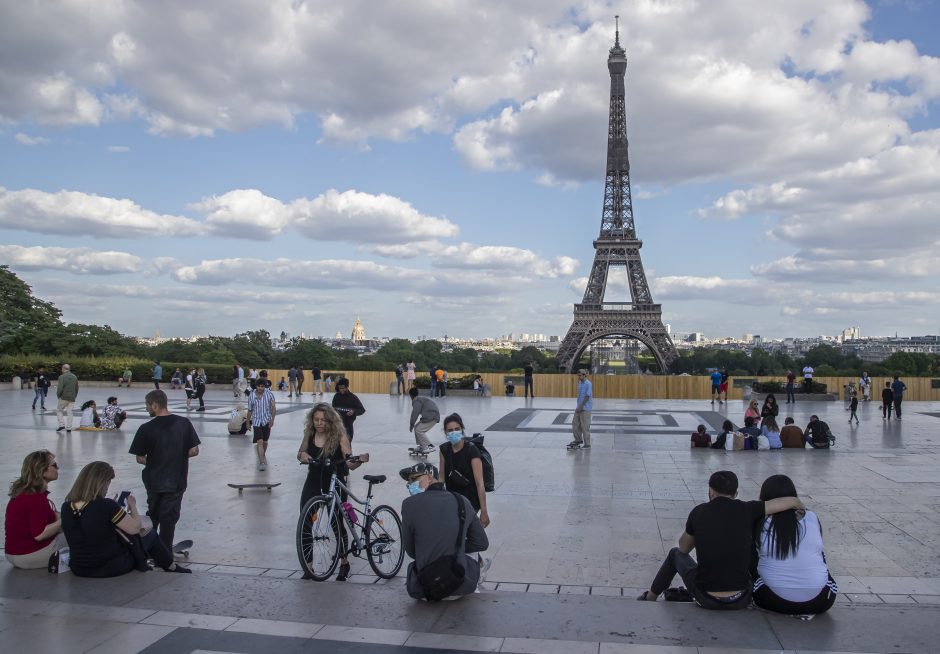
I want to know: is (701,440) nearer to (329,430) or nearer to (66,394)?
(329,430)

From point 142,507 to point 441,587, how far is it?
5.78 meters

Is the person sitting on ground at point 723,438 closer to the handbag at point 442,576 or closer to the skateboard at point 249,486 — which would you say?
the skateboard at point 249,486

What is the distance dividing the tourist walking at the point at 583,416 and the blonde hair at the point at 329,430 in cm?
831

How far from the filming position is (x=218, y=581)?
239 inches

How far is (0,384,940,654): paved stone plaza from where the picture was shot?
4.80 meters

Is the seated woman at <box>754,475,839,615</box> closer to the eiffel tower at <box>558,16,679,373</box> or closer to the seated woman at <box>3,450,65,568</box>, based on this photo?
the seated woman at <box>3,450,65,568</box>

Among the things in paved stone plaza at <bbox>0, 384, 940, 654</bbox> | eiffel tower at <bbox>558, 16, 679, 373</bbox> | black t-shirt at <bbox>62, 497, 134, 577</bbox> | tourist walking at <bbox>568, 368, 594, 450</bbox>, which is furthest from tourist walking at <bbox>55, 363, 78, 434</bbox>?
eiffel tower at <bbox>558, 16, 679, 373</bbox>

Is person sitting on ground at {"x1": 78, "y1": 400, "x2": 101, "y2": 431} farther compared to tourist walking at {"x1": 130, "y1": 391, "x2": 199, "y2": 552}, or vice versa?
person sitting on ground at {"x1": 78, "y1": 400, "x2": 101, "y2": 431}

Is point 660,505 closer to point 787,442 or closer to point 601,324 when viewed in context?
point 787,442

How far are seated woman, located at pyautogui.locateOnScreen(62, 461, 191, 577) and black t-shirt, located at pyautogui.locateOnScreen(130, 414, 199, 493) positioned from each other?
64cm

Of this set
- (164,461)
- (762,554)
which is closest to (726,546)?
(762,554)

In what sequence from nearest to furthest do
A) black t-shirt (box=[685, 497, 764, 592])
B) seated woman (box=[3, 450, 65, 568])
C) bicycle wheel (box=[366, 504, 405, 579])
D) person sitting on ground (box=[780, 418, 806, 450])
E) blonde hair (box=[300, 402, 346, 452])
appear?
black t-shirt (box=[685, 497, 764, 592]), seated woman (box=[3, 450, 65, 568]), bicycle wheel (box=[366, 504, 405, 579]), blonde hair (box=[300, 402, 346, 452]), person sitting on ground (box=[780, 418, 806, 450])

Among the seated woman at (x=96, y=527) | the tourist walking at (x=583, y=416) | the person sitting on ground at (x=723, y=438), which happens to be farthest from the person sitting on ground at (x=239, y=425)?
the seated woman at (x=96, y=527)

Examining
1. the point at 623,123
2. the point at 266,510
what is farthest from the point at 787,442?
the point at 623,123
